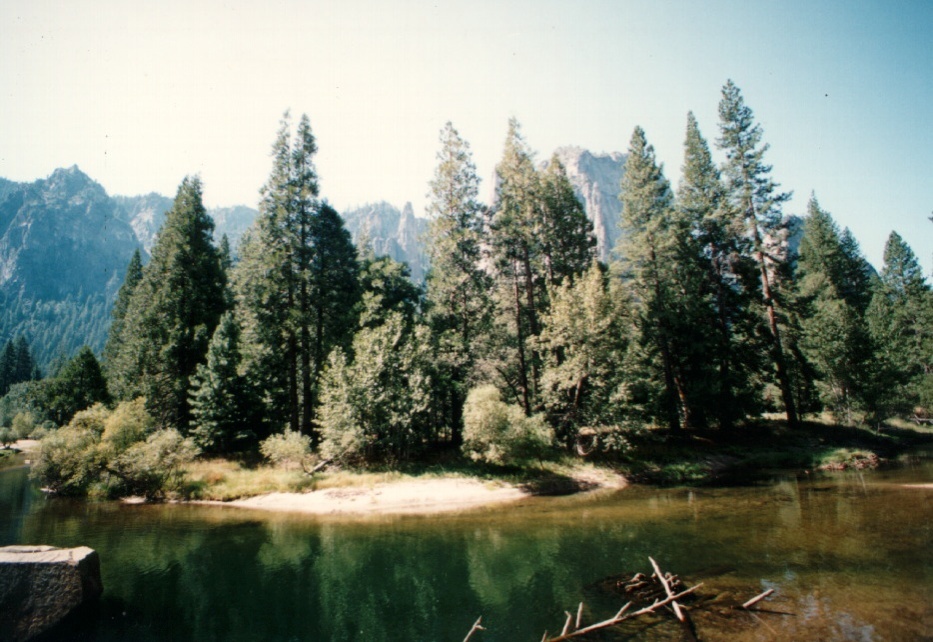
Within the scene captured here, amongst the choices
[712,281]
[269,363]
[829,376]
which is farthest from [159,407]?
[829,376]

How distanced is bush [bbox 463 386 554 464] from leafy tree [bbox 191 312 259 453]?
18291 mm

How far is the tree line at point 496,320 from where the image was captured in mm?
30484

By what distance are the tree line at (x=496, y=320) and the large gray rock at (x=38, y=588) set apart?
17.2m

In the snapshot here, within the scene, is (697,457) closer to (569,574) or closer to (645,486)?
(645,486)

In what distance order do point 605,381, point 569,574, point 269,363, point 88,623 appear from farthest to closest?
point 269,363 < point 605,381 < point 569,574 < point 88,623

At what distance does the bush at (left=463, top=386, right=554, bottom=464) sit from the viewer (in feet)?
89.2

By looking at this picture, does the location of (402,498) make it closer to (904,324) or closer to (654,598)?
(654,598)

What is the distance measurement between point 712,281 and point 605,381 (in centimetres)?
1616

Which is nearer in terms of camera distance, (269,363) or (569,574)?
(569,574)

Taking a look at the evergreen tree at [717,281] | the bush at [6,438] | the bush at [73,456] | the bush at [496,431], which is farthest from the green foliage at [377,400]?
the bush at [6,438]

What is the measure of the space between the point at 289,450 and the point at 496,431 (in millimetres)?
12773

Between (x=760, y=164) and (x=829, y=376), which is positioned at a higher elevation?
(x=760, y=164)

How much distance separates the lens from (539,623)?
1016 cm

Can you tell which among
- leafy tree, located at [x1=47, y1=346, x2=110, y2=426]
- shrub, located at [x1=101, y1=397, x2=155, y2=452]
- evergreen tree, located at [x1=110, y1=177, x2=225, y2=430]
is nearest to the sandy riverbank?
shrub, located at [x1=101, y1=397, x2=155, y2=452]
